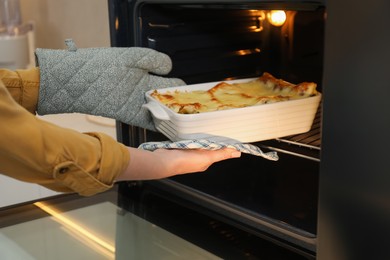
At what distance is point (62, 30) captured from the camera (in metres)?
1.74

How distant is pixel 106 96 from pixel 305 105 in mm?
323

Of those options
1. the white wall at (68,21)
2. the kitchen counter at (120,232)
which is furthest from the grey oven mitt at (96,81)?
the white wall at (68,21)

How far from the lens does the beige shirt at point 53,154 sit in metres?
0.54

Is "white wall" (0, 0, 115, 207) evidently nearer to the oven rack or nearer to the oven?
the oven

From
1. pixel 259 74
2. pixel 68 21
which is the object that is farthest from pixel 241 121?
pixel 68 21

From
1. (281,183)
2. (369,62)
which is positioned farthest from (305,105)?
(369,62)

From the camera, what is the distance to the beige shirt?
54 cm

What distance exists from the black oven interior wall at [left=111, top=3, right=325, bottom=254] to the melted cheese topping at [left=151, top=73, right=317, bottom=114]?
9 cm

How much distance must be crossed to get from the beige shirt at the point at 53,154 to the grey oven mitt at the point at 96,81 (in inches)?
11.5

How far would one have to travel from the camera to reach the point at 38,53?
2.98 feet

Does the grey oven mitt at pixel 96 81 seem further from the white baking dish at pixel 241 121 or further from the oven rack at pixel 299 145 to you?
the oven rack at pixel 299 145

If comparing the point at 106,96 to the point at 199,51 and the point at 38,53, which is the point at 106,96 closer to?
the point at 38,53

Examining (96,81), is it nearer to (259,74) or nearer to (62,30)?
(259,74)

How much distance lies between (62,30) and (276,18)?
840 mm
